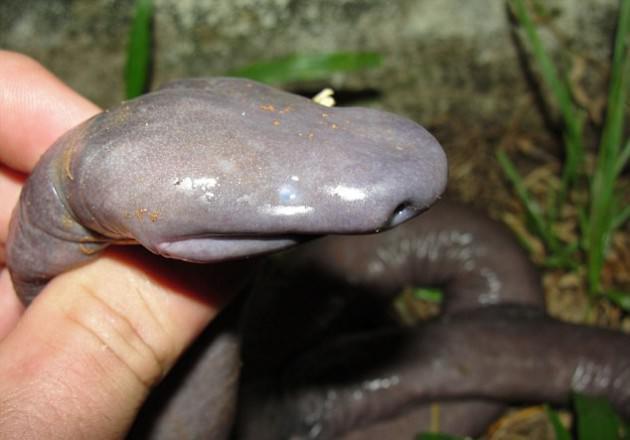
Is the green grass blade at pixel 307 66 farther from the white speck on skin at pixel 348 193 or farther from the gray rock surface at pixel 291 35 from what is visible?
the white speck on skin at pixel 348 193

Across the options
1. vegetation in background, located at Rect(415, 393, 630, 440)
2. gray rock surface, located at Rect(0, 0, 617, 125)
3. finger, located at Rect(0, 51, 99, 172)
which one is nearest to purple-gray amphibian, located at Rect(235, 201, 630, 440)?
vegetation in background, located at Rect(415, 393, 630, 440)

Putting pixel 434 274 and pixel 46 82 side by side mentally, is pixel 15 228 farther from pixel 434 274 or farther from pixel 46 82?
pixel 434 274

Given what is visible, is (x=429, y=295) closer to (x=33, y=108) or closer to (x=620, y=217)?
(x=620, y=217)

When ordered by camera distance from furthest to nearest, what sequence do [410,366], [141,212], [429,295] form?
[429,295] → [410,366] → [141,212]

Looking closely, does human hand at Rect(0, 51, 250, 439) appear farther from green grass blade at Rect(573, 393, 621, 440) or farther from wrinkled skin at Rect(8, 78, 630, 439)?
green grass blade at Rect(573, 393, 621, 440)

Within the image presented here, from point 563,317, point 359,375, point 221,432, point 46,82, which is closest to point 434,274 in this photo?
point 563,317

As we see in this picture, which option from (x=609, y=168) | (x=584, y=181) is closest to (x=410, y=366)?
(x=609, y=168)
